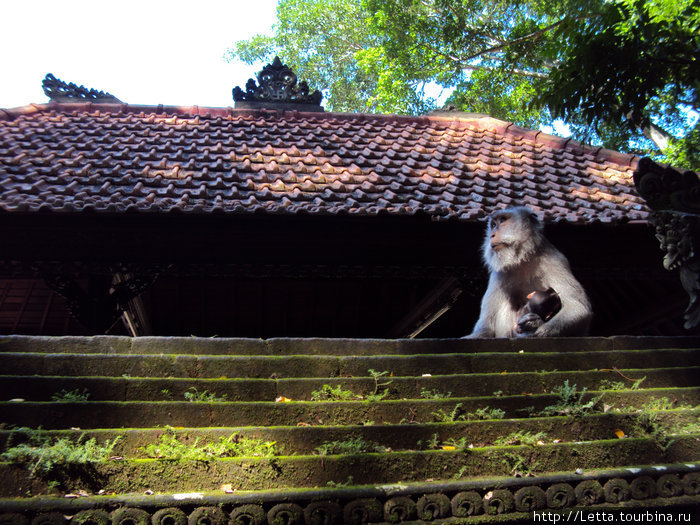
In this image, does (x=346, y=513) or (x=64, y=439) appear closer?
(x=346, y=513)

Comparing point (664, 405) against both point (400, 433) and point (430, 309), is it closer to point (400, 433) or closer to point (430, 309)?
point (400, 433)

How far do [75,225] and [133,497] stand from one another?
4214 mm

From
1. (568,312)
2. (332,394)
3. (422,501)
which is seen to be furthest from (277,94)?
(422,501)

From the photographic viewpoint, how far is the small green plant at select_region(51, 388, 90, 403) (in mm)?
3098

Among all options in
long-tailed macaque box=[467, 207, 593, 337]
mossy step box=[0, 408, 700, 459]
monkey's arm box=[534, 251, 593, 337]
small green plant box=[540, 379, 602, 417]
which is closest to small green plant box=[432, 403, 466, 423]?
mossy step box=[0, 408, 700, 459]

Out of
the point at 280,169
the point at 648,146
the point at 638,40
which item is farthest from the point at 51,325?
the point at 648,146

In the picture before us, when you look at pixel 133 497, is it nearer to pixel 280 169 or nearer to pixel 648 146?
pixel 280 169

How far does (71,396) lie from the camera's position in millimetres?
3104

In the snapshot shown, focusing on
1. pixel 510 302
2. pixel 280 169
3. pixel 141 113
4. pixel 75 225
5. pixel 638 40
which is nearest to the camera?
pixel 638 40

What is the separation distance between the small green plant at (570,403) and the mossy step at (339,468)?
0.33 m

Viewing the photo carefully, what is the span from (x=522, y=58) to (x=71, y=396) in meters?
13.9

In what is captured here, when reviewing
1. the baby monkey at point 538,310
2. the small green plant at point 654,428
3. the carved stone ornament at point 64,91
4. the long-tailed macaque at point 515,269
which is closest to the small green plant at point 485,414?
the small green plant at point 654,428

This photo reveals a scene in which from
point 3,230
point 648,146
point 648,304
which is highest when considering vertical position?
point 648,146

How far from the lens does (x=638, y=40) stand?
468 cm
